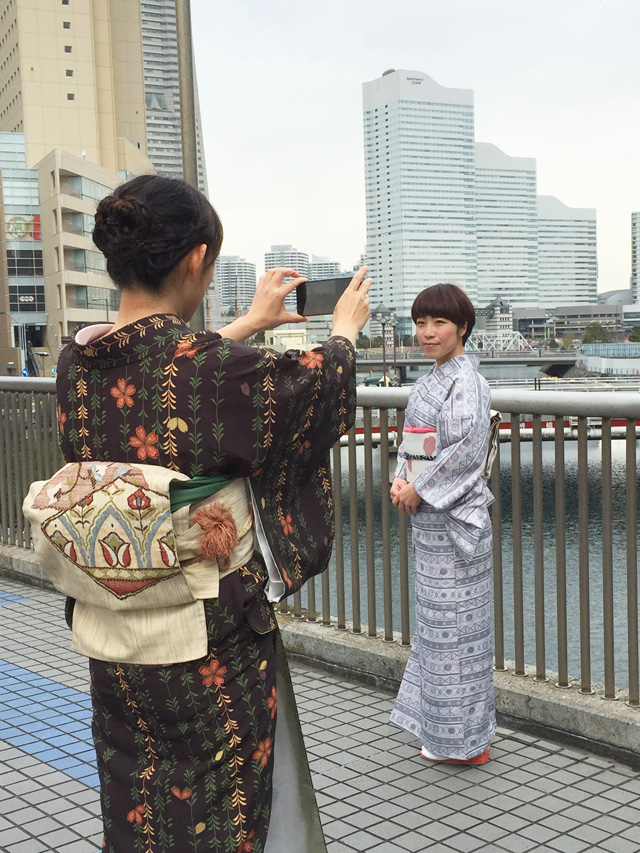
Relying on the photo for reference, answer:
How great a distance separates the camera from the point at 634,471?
3100 mm

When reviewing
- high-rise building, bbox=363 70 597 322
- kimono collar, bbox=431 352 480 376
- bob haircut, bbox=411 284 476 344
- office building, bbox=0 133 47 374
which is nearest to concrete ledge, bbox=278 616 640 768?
kimono collar, bbox=431 352 480 376

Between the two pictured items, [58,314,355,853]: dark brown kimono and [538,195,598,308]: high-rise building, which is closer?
[58,314,355,853]: dark brown kimono

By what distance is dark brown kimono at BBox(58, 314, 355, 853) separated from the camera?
66.4 inches

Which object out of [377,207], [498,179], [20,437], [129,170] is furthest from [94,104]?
[498,179]

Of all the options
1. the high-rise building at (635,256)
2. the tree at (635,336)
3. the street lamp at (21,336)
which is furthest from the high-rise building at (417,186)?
the street lamp at (21,336)

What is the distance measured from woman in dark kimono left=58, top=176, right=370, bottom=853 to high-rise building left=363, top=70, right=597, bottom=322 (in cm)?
9261

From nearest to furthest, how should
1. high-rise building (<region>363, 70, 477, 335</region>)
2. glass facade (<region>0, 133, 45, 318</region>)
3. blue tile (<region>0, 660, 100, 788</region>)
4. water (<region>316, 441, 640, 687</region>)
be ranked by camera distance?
blue tile (<region>0, 660, 100, 788</region>)
water (<region>316, 441, 640, 687</region>)
glass facade (<region>0, 133, 45, 318</region>)
high-rise building (<region>363, 70, 477, 335</region>)

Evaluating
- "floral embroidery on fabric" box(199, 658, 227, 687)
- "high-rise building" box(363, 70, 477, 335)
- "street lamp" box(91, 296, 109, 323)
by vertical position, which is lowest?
"floral embroidery on fabric" box(199, 658, 227, 687)

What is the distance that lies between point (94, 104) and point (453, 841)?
92.2 meters

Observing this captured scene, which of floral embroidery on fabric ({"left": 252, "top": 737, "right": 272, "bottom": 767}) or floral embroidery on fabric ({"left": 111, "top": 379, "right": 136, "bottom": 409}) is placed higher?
floral embroidery on fabric ({"left": 111, "top": 379, "right": 136, "bottom": 409})

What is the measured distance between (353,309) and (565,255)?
7055 inches

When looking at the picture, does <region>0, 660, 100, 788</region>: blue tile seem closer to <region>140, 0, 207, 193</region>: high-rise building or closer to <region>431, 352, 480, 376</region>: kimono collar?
<region>431, 352, 480, 376</region>: kimono collar

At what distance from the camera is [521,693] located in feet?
11.2

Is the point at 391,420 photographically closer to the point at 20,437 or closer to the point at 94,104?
the point at 20,437
